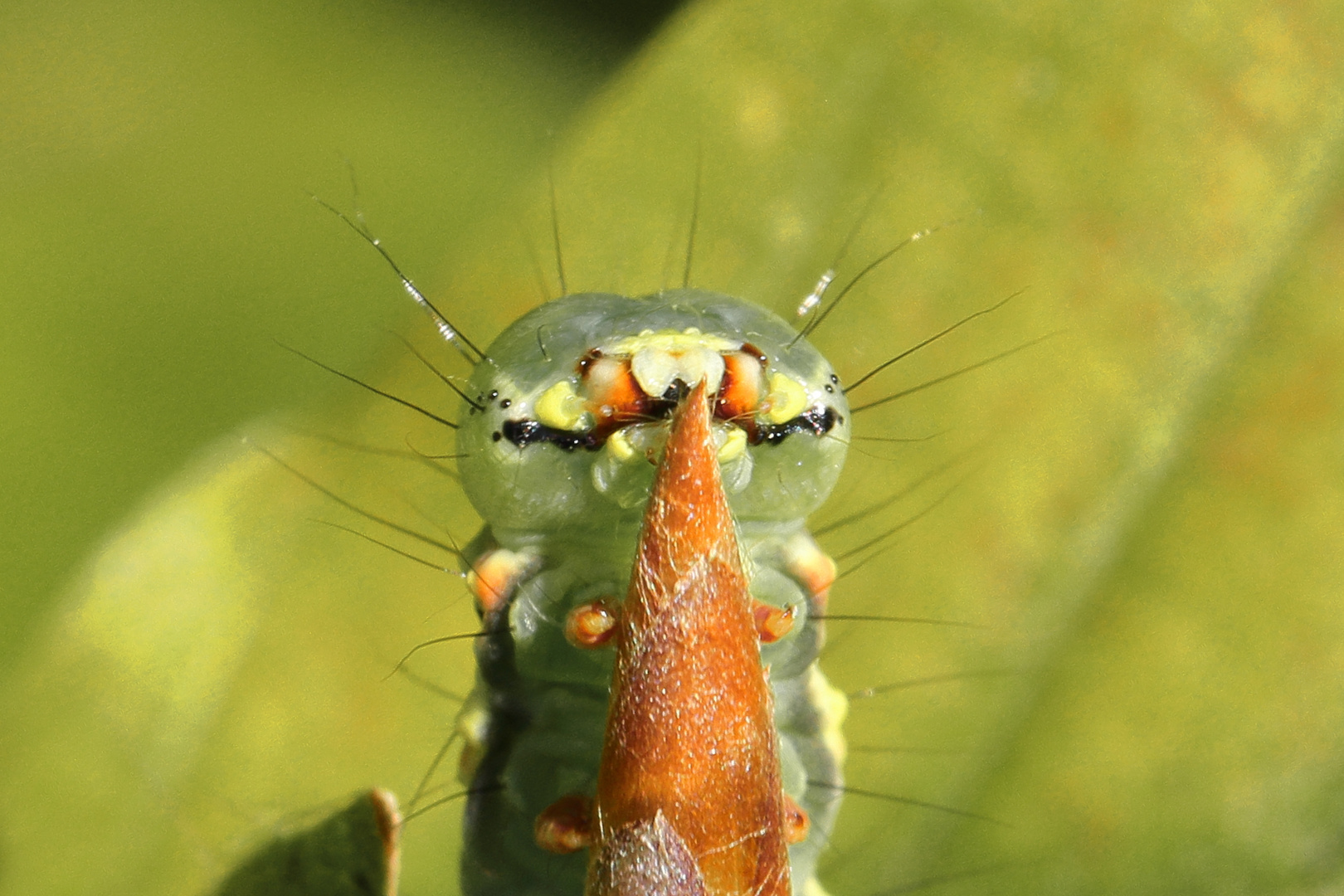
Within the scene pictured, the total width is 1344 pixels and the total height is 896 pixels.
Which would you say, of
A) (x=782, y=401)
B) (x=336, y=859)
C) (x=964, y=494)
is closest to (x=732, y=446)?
(x=782, y=401)

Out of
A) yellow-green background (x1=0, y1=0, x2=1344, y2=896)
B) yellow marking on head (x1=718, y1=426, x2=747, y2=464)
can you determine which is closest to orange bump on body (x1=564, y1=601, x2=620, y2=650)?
yellow marking on head (x1=718, y1=426, x2=747, y2=464)

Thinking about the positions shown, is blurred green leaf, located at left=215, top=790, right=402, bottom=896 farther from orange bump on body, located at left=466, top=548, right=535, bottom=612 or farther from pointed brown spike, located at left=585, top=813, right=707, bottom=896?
pointed brown spike, located at left=585, top=813, right=707, bottom=896

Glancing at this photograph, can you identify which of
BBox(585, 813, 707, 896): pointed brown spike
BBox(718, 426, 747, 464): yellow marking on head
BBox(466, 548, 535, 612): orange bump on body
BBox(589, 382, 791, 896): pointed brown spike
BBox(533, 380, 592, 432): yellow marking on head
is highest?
BBox(533, 380, 592, 432): yellow marking on head

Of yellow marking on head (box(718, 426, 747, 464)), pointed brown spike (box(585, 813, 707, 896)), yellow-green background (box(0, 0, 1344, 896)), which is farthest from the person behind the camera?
yellow-green background (box(0, 0, 1344, 896))

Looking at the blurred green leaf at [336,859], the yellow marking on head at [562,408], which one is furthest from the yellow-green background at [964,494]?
the yellow marking on head at [562,408]

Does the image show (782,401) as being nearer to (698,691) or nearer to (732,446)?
(732,446)
